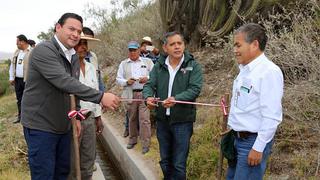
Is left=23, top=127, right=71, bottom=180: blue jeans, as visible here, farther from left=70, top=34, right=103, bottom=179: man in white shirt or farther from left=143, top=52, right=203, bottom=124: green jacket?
left=143, top=52, right=203, bottom=124: green jacket

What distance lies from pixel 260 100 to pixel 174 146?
1.72 metres

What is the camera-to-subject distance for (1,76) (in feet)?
68.5

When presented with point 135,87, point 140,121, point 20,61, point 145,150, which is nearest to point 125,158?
point 145,150

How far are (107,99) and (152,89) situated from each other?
1.10 m

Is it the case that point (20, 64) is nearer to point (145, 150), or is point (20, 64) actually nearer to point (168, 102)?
point (145, 150)

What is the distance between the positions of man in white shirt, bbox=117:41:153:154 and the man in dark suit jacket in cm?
274

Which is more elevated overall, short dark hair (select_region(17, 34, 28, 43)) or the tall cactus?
the tall cactus

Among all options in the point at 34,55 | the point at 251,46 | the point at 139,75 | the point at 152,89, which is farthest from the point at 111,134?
the point at 251,46

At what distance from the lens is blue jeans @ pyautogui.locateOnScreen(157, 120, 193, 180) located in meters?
4.17

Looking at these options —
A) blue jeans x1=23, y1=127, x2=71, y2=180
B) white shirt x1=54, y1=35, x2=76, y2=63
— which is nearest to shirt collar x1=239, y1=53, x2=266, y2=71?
white shirt x1=54, y1=35, x2=76, y2=63

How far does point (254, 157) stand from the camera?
2.83m

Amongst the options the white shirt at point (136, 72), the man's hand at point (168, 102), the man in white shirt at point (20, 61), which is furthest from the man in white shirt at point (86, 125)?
the man in white shirt at point (20, 61)

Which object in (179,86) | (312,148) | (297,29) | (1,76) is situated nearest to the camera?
(179,86)

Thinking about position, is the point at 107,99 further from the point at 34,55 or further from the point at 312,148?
the point at 312,148
